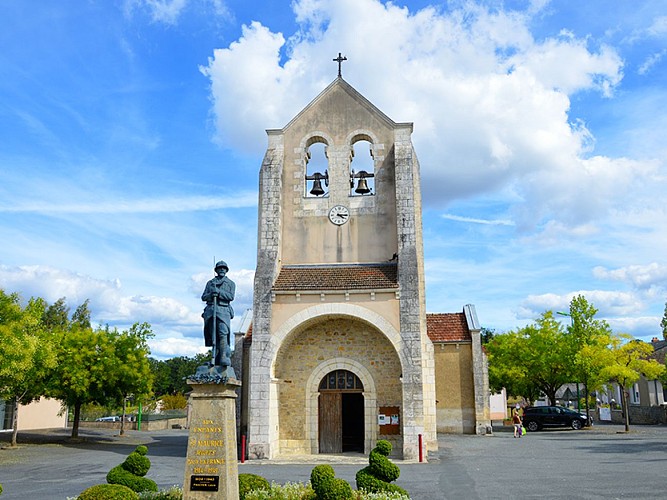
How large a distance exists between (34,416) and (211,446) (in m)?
30.6

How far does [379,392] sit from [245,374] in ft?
21.3

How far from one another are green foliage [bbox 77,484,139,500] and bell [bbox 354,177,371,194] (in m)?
13.6

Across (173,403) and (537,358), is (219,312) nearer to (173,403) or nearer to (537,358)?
(537,358)

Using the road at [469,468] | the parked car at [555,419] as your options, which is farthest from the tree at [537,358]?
the road at [469,468]

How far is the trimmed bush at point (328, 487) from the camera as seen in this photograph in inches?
336

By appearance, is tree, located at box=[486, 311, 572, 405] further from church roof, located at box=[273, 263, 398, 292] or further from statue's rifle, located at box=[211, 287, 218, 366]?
statue's rifle, located at box=[211, 287, 218, 366]

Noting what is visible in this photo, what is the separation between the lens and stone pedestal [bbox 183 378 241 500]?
26.7 feet

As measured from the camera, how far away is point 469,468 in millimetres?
15383

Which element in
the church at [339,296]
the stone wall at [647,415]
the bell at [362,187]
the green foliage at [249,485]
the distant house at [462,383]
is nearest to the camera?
the green foliage at [249,485]

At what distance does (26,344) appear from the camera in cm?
1861

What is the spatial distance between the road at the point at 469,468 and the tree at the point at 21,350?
2273 millimetres

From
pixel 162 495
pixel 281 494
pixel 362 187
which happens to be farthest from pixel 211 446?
pixel 362 187

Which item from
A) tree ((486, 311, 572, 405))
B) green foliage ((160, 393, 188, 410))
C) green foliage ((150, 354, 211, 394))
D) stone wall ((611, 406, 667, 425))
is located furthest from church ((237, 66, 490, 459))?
green foliage ((150, 354, 211, 394))

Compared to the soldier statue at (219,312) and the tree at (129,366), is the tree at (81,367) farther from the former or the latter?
the soldier statue at (219,312)
